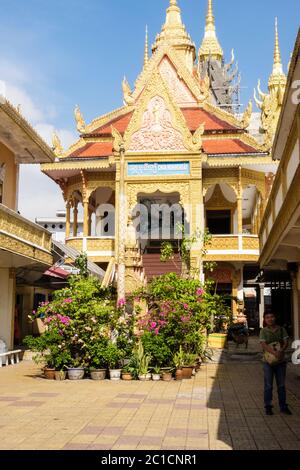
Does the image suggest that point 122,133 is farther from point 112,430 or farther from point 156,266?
point 112,430

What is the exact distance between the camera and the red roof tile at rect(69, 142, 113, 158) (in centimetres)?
2382

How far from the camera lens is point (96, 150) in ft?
80.2

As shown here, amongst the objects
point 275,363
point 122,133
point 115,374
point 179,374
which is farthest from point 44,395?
point 122,133

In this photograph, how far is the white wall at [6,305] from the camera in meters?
15.6

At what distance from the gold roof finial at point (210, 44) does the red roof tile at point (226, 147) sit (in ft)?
97.6

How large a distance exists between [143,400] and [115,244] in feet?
44.5

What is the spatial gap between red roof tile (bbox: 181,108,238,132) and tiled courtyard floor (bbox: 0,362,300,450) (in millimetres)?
15395

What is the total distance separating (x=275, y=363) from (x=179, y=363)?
4.32m

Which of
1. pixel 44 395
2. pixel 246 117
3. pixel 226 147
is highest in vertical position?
pixel 246 117

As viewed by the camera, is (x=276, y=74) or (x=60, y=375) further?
(x=276, y=74)

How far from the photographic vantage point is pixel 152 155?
2202cm

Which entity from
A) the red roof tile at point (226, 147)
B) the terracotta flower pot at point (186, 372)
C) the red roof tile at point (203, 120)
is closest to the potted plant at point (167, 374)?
the terracotta flower pot at point (186, 372)

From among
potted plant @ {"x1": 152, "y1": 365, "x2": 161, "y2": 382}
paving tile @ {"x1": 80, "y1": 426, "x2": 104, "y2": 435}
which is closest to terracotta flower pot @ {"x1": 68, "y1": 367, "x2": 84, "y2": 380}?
potted plant @ {"x1": 152, "y1": 365, "x2": 161, "y2": 382}
